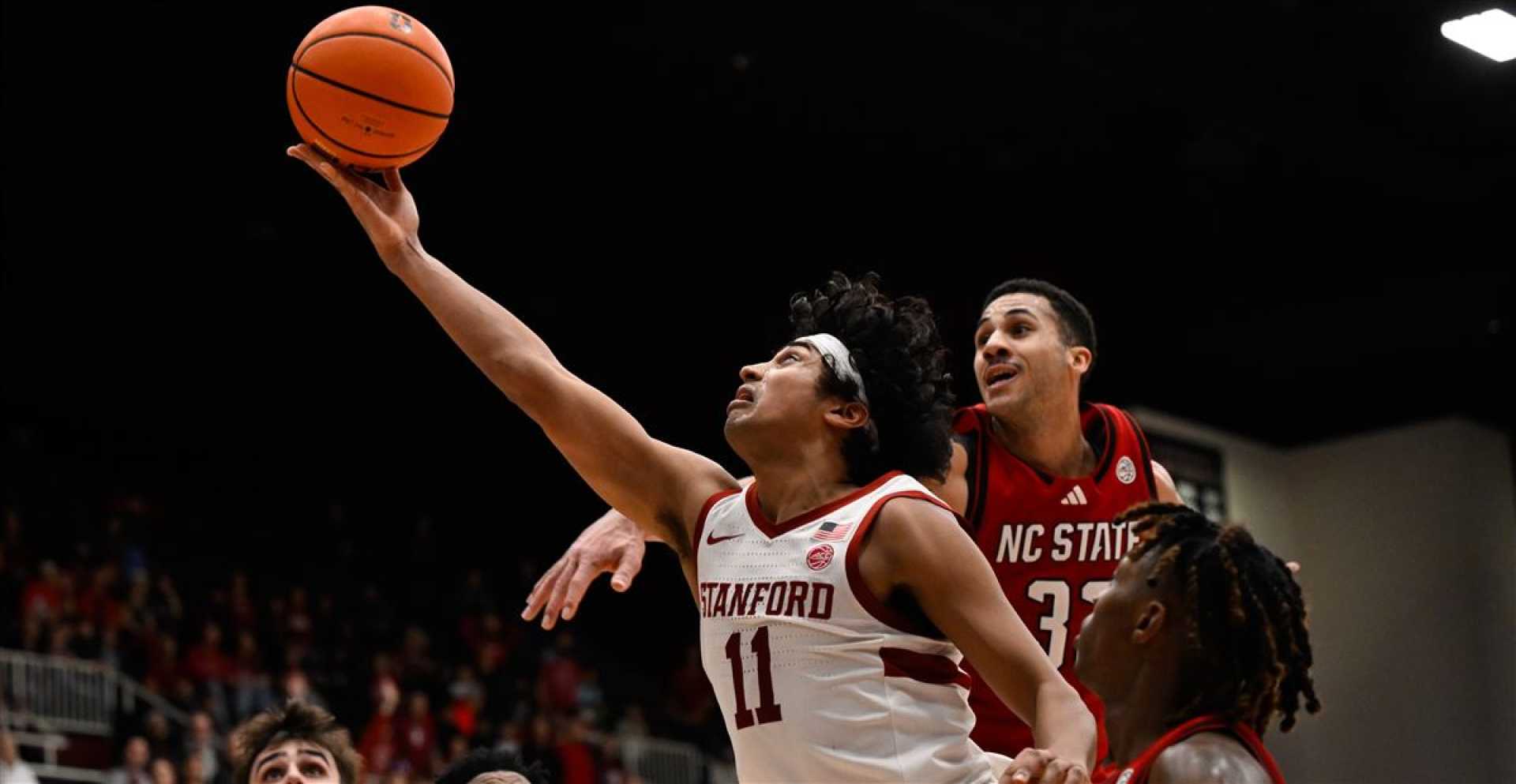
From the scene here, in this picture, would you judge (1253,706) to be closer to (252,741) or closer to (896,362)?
(896,362)

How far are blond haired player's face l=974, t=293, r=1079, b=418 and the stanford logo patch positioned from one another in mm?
267

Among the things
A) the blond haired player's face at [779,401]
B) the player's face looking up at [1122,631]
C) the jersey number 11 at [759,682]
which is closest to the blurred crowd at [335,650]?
the blond haired player's face at [779,401]

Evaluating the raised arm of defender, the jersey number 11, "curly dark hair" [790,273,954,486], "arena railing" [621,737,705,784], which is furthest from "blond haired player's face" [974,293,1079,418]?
"arena railing" [621,737,705,784]

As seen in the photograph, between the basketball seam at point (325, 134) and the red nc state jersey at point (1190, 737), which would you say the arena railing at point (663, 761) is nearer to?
the basketball seam at point (325, 134)

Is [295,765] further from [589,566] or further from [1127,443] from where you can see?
[1127,443]

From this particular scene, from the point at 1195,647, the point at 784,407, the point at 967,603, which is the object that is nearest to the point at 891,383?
the point at 784,407

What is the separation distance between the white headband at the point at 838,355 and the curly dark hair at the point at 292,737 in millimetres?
2397

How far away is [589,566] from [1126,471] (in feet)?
5.63

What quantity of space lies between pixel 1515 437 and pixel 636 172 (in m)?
7.26

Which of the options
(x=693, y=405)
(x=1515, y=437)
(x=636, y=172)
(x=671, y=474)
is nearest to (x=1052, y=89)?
(x=636, y=172)

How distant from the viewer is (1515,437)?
14.4 m

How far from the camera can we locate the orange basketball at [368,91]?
12.2 ft

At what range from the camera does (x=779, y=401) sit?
353 centimetres

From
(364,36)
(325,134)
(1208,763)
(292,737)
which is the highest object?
(364,36)
